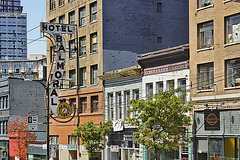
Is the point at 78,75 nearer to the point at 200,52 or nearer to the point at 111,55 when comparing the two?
the point at 111,55

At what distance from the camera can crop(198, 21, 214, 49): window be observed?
1556 inches

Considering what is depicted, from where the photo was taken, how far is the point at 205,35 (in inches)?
1577

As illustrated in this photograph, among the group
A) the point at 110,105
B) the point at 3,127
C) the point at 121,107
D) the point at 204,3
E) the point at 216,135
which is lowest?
the point at 3,127

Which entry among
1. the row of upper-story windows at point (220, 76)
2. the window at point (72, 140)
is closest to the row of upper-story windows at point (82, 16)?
the window at point (72, 140)

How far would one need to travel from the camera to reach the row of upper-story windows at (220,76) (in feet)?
122

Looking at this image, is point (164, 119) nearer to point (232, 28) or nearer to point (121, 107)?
point (232, 28)

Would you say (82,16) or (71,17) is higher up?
(71,17)

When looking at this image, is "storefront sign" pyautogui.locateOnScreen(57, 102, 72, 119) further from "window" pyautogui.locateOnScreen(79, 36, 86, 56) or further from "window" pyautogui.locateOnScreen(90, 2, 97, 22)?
"window" pyautogui.locateOnScreen(90, 2, 97, 22)

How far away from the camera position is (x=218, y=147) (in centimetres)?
3831

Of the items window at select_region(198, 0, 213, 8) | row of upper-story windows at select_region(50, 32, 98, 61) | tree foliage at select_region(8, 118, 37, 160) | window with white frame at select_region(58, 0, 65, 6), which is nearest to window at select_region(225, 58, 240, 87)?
window at select_region(198, 0, 213, 8)

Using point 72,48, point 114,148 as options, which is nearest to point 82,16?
point 72,48

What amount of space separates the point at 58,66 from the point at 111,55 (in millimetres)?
6267

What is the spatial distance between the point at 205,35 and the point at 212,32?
798 mm

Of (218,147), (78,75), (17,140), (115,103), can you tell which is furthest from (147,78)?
(17,140)
